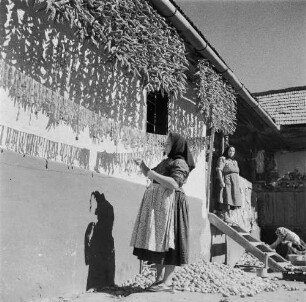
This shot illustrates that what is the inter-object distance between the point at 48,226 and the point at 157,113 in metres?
3.35

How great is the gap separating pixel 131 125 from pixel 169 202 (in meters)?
1.42

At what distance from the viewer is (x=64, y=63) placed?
12.5 feet

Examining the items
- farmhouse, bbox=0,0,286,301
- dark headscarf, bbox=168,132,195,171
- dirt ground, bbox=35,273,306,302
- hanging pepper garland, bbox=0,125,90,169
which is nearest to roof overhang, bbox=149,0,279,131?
farmhouse, bbox=0,0,286,301

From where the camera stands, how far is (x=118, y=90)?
4688 millimetres

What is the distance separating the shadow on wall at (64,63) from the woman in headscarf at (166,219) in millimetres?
983

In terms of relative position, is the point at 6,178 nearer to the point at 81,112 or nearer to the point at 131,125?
the point at 81,112

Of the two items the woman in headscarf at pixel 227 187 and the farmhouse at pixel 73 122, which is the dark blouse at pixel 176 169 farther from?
the woman in headscarf at pixel 227 187

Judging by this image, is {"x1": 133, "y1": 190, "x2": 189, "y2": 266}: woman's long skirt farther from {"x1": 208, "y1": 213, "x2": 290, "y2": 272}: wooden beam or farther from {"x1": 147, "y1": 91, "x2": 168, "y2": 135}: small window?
{"x1": 208, "y1": 213, "x2": 290, "y2": 272}: wooden beam

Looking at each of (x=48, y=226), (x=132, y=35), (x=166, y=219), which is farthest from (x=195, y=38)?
(x=48, y=226)

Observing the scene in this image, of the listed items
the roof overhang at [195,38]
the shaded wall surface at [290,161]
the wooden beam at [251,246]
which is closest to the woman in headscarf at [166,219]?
the roof overhang at [195,38]

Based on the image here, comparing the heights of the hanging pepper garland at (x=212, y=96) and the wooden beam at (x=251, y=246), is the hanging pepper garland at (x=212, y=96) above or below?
above

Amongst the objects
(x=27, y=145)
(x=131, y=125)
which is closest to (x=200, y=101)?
(x=131, y=125)

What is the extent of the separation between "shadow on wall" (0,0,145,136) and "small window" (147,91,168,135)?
99 cm

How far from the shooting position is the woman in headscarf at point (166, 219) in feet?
12.5
